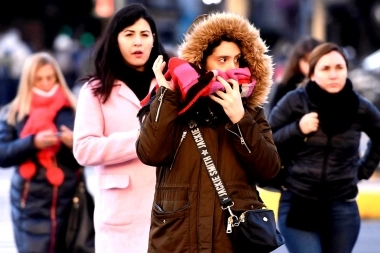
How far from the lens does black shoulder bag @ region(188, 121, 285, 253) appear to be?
12.5 ft

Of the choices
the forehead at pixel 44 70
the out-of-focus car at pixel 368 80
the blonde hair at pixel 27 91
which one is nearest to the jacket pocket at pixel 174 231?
the blonde hair at pixel 27 91

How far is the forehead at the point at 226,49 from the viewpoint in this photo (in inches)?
159

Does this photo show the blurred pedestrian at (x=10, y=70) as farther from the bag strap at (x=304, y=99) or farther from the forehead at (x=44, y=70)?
the bag strap at (x=304, y=99)

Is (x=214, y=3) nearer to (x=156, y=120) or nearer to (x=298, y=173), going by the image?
(x=298, y=173)

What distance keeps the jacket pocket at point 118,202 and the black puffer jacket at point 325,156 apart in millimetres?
1124

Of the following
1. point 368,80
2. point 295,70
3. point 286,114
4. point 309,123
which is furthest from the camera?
point 368,80

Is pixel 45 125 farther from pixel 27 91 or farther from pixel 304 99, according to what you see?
pixel 304 99

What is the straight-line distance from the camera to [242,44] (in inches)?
160

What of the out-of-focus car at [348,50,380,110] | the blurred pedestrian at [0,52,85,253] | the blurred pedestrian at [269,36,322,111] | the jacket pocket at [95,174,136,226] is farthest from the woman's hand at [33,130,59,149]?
the out-of-focus car at [348,50,380,110]

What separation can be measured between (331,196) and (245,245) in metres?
1.82

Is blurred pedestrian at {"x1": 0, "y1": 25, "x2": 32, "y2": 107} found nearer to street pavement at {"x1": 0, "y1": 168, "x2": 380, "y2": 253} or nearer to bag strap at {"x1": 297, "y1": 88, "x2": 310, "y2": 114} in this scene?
street pavement at {"x1": 0, "y1": 168, "x2": 380, "y2": 253}

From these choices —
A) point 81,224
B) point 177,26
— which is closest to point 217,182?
point 81,224

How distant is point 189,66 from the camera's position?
12.8 ft

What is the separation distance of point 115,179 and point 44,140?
136cm
